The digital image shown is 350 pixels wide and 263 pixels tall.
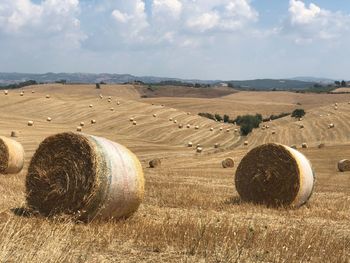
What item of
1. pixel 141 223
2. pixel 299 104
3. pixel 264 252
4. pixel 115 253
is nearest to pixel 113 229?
pixel 141 223

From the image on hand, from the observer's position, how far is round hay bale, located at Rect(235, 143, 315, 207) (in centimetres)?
1486

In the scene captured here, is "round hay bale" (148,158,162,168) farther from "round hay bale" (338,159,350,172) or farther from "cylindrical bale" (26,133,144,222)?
"cylindrical bale" (26,133,144,222)

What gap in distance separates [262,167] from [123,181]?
6.88 meters

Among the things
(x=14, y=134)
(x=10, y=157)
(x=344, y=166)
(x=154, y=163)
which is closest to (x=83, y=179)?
(x=10, y=157)

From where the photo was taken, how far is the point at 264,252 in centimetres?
733

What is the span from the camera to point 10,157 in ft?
67.6

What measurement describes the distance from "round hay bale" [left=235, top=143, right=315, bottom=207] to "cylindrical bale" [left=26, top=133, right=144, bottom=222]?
19.4 ft

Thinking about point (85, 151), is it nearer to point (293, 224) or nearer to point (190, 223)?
point (190, 223)

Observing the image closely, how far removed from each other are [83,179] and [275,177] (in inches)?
285

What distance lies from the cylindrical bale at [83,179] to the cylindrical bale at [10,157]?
33.8ft

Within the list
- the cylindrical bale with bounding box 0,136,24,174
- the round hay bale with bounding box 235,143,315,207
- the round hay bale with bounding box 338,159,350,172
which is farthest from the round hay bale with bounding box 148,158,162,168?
the round hay bale with bounding box 235,143,315,207

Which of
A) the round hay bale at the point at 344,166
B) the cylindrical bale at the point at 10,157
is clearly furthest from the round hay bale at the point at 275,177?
the round hay bale at the point at 344,166

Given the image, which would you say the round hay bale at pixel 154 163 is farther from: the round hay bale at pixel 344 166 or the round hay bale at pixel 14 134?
the round hay bale at pixel 14 134

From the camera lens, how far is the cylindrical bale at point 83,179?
9625mm
